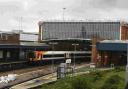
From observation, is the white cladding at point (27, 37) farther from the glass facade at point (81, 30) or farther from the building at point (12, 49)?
the building at point (12, 49)

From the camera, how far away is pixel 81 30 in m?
163

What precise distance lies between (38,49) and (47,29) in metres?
59.1

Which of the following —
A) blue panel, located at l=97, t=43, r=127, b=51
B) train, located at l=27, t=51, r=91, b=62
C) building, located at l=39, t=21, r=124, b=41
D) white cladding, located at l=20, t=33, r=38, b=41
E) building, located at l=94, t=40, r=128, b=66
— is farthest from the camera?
building, located at l=39, t=21, r=124, b=41

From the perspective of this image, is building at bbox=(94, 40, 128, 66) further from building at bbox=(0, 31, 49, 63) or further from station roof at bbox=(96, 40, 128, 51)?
building at bbox=(0, 31, 49, 63)

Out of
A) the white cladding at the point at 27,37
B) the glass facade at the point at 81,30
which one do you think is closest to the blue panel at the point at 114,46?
the white cladding at the point at 27,37

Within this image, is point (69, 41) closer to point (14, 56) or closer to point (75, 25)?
point (75, 25)

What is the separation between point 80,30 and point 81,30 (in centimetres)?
46

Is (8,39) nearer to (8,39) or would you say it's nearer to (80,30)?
(8,39)

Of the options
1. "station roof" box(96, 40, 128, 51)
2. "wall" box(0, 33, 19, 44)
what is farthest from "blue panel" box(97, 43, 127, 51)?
"wall" box(0, 33, 19, 44)

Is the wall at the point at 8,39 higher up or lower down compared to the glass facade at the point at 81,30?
lower down

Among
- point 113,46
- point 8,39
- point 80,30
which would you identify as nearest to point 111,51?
point 113,46

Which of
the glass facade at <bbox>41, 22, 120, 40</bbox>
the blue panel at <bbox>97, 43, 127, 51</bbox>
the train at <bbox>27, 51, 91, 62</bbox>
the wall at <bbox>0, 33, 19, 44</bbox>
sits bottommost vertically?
the train at <bbox>27, 51, 91, 62</bbox>

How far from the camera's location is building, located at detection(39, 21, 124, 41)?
161 meters

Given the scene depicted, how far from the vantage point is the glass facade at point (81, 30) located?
161375 mm
